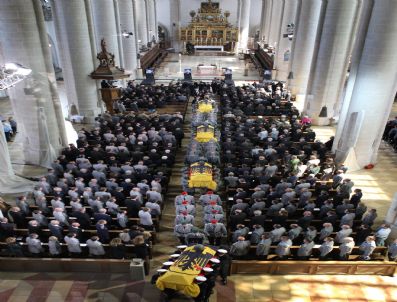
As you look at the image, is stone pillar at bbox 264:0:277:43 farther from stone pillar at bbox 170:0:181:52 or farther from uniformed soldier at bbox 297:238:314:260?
uniformed soldier at bbox 297:238:314:260

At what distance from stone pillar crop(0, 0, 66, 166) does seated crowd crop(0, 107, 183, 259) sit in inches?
54.5

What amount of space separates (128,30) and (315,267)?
2788 centimetres

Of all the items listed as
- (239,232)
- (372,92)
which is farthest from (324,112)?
(239,232)

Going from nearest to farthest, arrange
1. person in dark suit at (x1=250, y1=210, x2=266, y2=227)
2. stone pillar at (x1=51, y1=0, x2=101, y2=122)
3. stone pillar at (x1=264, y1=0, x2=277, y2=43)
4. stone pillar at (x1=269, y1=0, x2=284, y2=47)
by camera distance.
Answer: person in dark suit at (x1=250, y1=210, x2=266, y2=227), stone pillar at (x1=51, y1=0, x2=101, y2=122), stone pillar at (x1=269, y1=0, x2=284, y2=47), stone pillar at (x1=264, y1=0, x2=277, y2=43)

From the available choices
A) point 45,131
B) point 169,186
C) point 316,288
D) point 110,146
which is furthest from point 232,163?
point 45,131

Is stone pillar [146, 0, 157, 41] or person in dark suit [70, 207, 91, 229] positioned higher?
stone pillar [146, 0, 157, 41]

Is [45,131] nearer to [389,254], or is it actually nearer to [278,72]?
[389,254]

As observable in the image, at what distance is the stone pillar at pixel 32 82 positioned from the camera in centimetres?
1286

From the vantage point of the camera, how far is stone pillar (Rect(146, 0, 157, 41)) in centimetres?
4121

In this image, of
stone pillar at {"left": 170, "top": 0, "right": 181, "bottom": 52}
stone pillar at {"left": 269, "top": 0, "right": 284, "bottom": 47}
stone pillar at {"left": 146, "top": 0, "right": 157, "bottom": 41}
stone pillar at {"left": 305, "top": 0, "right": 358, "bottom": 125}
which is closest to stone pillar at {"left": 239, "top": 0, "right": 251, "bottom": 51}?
stone pillar at {"left": 269, "top": 0, "right": 284, "bottom": 47}

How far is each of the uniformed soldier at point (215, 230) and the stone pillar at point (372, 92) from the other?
811cm

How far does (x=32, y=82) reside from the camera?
13.7 m

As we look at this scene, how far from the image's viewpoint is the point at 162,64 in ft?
129

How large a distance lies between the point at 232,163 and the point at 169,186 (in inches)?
109
